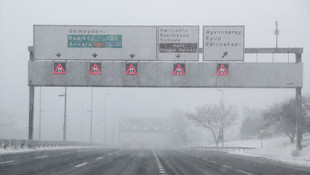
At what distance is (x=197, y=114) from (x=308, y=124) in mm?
34826

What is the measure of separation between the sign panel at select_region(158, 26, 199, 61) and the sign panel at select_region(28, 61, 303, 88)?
0.71 m

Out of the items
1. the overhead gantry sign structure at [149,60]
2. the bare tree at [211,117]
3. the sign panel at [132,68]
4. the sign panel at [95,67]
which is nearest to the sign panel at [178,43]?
the overhead gantry sign structure at [149,60]

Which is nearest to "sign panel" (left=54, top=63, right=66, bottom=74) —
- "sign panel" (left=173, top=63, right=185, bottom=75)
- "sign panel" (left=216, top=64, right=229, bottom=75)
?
"sign panel" (left=173, top=63, right=185, bottom=75)

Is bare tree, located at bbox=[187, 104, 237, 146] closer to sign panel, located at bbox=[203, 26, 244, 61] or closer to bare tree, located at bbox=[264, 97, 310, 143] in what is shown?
bare tree, located at bbox=[264, 97, 310, 143]

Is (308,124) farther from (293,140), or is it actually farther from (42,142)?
(42,142)

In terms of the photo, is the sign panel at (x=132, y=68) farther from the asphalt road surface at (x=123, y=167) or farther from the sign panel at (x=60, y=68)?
the asphalt road surface at (x=123, y=167)

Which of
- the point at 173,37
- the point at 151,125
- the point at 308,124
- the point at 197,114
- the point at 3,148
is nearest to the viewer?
the point at 173,37

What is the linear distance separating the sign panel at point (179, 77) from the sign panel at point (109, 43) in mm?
712

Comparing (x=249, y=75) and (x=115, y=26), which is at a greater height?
(x=115, y=26)

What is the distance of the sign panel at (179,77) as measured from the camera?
25.0m

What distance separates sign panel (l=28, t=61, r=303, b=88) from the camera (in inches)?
984

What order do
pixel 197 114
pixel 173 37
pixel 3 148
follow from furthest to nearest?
pixel 197 114 < pixel 3 148 < pixel 173 37

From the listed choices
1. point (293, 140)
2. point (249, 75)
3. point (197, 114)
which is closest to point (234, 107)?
point (197, 114)

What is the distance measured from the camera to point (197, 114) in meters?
70.7
